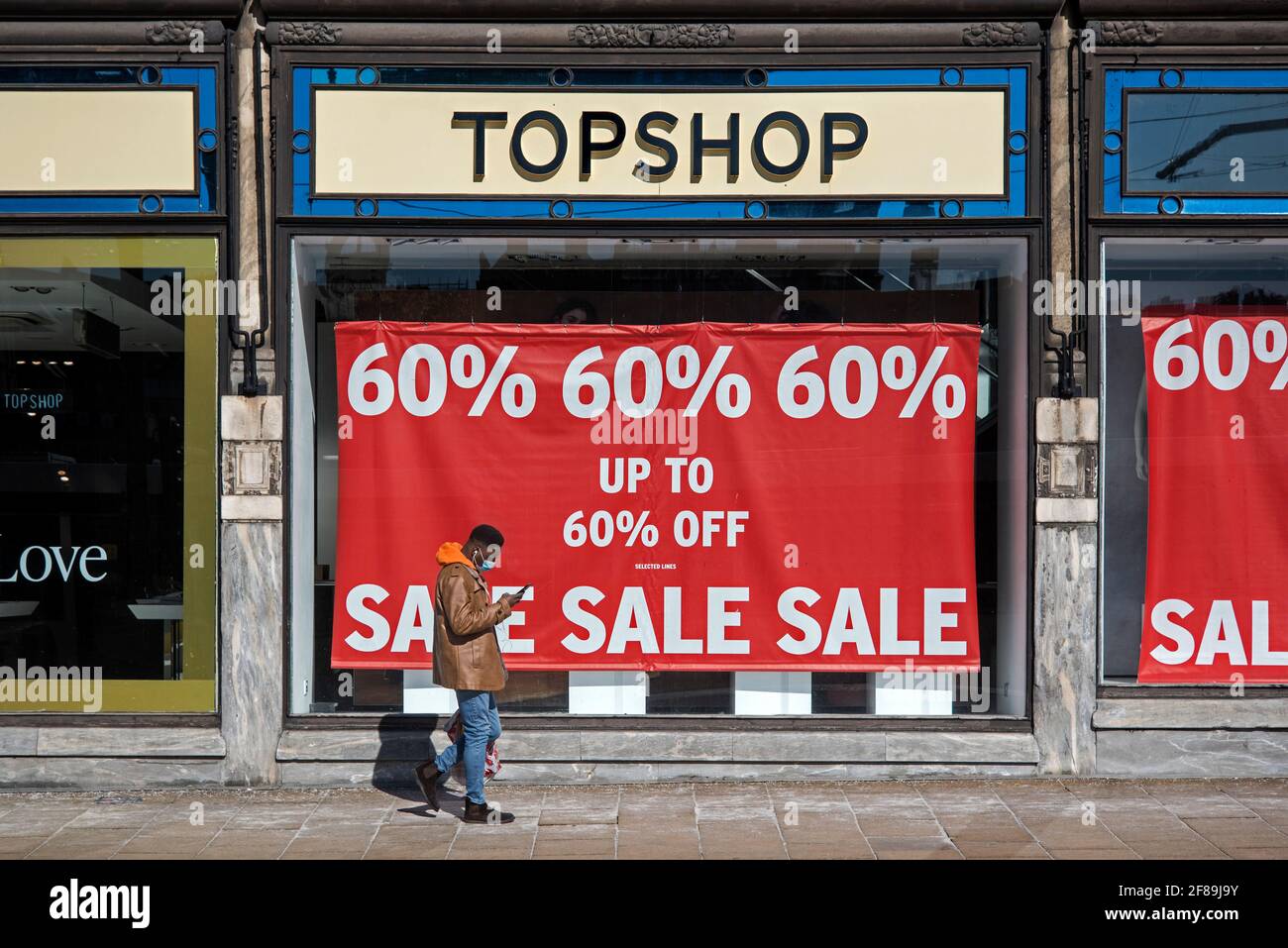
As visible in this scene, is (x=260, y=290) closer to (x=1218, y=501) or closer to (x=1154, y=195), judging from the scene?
(x=1154, y=195)

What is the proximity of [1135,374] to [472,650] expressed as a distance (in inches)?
205

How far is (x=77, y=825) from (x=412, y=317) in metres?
4.05

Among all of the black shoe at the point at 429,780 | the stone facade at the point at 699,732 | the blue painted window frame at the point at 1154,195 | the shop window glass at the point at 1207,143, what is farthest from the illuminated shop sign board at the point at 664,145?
the black shoe at the point at 429,780

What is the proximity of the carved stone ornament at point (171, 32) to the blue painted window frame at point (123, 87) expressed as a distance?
0.17 metres

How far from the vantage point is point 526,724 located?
8305mm

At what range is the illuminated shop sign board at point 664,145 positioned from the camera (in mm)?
8266

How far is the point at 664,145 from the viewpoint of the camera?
831 cm

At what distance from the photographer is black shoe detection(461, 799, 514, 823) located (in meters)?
7.27

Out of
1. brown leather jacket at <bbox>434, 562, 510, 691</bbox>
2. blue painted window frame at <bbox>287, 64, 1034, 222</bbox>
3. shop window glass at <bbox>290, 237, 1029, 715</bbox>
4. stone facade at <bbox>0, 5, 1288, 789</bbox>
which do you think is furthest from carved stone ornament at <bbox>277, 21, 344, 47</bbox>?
brown leather jacket at <bbox>434, 562, 510, 691</bbox>

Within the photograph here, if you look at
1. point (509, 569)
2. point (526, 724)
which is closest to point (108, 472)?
point (509, 569)

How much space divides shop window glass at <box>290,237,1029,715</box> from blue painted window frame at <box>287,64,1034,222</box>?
8.0 inches

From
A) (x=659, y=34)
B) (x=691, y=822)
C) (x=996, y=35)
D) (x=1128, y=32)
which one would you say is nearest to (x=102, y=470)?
(x=691, y=822)

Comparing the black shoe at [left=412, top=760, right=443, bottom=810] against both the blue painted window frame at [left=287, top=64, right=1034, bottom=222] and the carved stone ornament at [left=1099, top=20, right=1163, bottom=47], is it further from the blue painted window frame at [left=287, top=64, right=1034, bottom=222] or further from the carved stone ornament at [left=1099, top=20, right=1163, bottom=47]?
the carved stone ornament at [left=1099, top=20, right=1163, bottom=47]

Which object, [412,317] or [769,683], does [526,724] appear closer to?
[769,683]
